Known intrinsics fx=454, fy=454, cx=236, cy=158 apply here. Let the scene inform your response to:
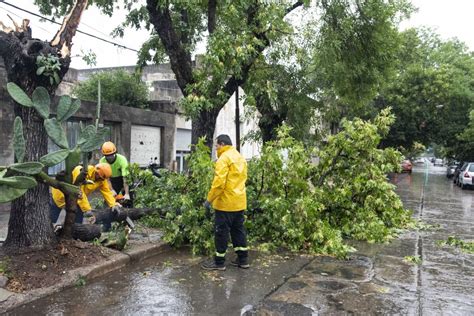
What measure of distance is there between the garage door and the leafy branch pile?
739 cm

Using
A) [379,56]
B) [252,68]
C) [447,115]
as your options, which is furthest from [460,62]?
[252,68]

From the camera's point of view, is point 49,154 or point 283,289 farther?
point 283,289

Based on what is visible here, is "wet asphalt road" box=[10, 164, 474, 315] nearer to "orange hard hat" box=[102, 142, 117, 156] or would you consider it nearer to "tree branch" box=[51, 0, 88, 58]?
"orange hard hat" box=[102, 142, 117, 156]

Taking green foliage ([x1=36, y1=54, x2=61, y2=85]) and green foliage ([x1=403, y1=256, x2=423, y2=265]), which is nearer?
green foliage ([x1=36, y1=54, x2=61, y2=85])

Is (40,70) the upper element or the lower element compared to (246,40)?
lower

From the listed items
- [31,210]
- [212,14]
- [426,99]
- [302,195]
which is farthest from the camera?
[426,99]

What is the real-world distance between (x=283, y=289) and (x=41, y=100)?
3531mm

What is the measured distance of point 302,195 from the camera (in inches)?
313

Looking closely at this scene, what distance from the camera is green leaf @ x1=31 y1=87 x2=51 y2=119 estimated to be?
5047mm

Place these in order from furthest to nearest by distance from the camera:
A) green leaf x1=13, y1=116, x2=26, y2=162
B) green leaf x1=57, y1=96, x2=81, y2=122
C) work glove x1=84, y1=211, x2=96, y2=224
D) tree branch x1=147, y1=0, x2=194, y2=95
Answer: tree branch x1=147, y1=0, x2=194, y2=95 < work glove x1=84, y1=211, x2=96, y2=224 < green leaf x1=57, y1=96, x2=81, y2=122 < green leaf x1=13, y1=116, x2=26, y2=162

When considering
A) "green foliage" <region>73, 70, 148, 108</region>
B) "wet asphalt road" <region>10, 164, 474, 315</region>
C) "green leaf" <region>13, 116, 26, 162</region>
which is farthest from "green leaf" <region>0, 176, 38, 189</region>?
"green foliage" <region>73, 70, 148, 108</region>

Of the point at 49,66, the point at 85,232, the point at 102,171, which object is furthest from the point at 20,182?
the point at 102,171

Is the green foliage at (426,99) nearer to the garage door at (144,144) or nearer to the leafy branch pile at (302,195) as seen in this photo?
the garage door at (144,144)

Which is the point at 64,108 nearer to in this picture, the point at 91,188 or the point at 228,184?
the point at 91,188
